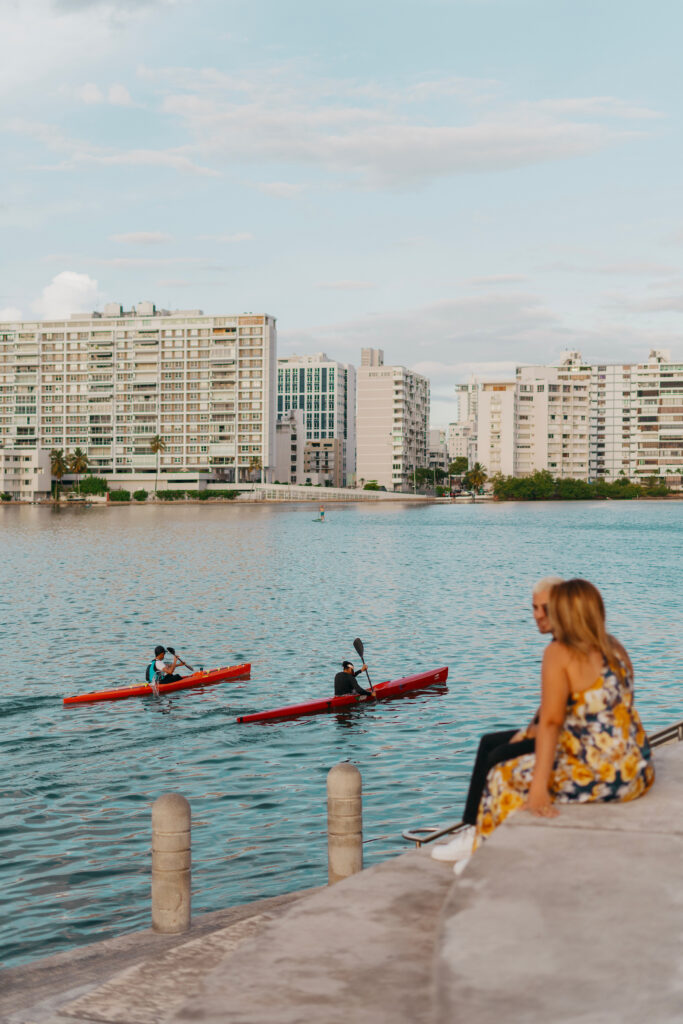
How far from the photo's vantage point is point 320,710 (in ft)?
81.7

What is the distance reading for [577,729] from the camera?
6930 mm

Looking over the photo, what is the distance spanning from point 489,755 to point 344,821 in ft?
9.90

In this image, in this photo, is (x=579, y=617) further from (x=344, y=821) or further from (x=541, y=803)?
(x=344, y=821)

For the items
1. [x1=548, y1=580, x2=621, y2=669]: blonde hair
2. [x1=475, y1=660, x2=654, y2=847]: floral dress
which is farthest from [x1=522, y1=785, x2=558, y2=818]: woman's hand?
[x1=548, y1=580, x2=621, y2=669]: blonde hair

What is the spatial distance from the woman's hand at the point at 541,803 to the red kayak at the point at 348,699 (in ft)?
57.6

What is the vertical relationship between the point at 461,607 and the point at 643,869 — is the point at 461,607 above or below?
below

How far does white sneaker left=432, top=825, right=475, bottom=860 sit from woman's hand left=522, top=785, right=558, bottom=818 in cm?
79

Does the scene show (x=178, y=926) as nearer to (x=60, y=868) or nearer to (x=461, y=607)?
(x=60, y=868)

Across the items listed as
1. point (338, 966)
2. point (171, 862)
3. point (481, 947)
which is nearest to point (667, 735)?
point (171, 862)

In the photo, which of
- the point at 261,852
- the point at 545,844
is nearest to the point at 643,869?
the point at 545,844

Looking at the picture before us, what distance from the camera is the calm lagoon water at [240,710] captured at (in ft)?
47.1

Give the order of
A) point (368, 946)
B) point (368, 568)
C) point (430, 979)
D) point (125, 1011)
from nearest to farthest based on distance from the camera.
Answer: point (430, 979) → point (368, 946) → point (125, 1011) → point (368, 568)

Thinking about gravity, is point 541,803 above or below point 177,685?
above

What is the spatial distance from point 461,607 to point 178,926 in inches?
1572
